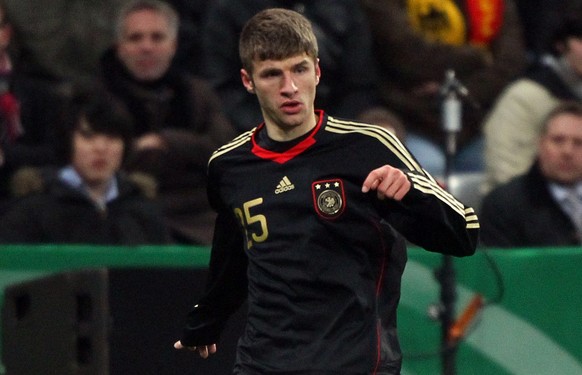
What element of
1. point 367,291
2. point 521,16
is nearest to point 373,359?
point 367,291

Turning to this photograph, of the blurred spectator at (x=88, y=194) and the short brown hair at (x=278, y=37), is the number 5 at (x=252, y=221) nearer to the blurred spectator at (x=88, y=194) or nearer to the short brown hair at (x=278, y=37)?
the short brown hair at (x=278, y=37)

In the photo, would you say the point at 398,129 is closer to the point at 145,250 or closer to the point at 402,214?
the point at 145,250

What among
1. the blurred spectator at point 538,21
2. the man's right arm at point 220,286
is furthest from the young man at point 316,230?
the blurred spectator at point 538,21

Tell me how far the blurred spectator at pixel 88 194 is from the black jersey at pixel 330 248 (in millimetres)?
2999

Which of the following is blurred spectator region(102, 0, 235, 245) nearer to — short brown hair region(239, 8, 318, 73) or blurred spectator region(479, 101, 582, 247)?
blurred spectator region(479, 101, 582, 247)

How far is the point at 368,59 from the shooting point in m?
9.20

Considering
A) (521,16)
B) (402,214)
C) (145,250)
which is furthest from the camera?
(521,16)

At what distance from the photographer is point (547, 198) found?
26.8ft

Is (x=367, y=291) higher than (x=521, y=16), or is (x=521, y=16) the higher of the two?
(x=521, y=16)

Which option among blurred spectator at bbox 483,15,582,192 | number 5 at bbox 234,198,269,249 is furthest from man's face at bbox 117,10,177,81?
number 5 at bbox 234,198,269,249

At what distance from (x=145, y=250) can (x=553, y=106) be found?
2732 millimetres

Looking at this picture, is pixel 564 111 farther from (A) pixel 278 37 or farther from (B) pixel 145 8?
(A) pixel 278 37

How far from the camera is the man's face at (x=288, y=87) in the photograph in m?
4.76

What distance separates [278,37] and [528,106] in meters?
4.28
